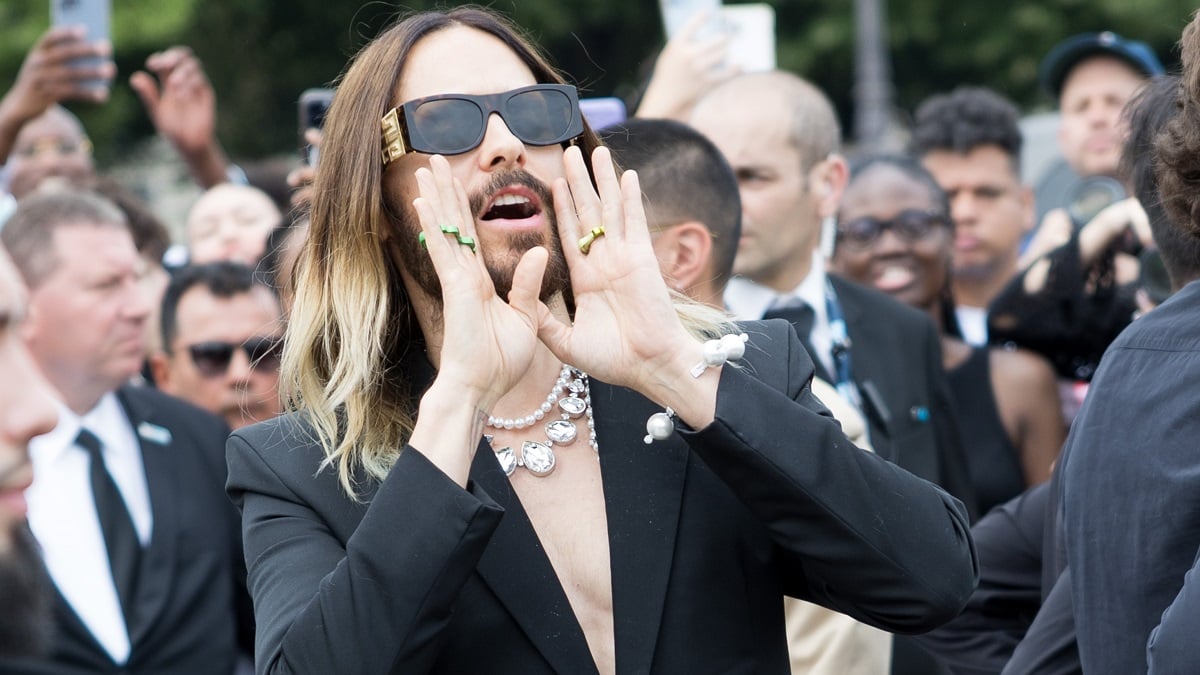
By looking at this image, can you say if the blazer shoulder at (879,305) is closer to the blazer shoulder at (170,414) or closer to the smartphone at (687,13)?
the smartphone at (687,13)

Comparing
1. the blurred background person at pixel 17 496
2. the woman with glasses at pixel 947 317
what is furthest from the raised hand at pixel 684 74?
the blurred background person at pixel 17 496

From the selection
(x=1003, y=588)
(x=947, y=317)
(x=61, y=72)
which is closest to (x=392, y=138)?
(x=1003, y=588)

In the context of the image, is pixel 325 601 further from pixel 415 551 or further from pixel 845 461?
pixel 845 461

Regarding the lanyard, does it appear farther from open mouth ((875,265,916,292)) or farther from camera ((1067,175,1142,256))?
camera ((1067,175,1142,256))

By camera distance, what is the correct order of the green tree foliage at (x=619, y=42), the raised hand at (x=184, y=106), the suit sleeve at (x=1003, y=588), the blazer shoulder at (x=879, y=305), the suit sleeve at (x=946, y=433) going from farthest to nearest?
the green tree foliage at (x=619, y=42) → the raised hand at (x=184, y=106) → the blazer shoulder at (x=879, y=305) → the suit sleeve at (x=946, y=433) → the suit sleeve at (x=1003, y=588)

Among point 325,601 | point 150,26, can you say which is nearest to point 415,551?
point 325,601

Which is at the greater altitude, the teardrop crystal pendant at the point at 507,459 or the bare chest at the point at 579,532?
the teardrop crystal pendant at the point at 507,459

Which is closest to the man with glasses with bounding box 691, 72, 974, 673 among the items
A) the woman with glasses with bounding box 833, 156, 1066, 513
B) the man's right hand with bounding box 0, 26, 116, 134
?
the woman with glasses with bounding box 833, 156, 1066, 513

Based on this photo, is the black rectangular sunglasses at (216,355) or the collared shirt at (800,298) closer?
the collared shirt at (800,298)

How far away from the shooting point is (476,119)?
2.86 meters

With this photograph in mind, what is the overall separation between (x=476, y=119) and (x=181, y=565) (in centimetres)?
286

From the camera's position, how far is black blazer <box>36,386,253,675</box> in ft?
16.5

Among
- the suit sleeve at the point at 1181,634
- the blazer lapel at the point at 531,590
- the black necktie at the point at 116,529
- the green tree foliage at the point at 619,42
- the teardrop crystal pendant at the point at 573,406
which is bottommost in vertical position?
the green tree foliage at the point at 619,42

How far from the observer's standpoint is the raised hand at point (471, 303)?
2.61 meters
